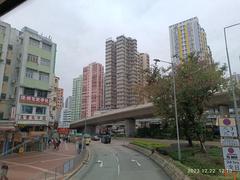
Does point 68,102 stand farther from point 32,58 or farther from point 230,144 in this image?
point 230,144

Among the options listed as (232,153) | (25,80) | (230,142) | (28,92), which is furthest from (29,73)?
(232,153)

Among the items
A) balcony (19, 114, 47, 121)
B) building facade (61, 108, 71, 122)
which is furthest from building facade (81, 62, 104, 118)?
balcony (19, 114, 47, 121)

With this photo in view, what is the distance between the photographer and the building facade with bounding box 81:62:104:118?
394ft

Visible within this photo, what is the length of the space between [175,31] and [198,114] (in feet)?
226

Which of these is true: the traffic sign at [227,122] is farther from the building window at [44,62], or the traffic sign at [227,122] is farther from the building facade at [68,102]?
the building facade at [68,102]

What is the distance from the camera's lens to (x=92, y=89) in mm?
121688

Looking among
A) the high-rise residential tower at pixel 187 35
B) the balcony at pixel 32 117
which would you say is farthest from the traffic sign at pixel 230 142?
the high-rise residential tower at pixel 187 35

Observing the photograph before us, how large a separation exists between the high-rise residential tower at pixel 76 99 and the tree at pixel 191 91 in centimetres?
10000

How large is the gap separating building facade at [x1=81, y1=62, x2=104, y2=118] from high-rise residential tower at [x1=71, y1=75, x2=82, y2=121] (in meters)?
4.36

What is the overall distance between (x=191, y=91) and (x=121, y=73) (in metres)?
93.8

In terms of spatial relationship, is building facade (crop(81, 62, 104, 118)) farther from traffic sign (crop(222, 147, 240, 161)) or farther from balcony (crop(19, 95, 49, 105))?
traffic sign (crop(222, 147, 240, 161))

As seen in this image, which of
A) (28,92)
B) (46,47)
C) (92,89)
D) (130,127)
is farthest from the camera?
(92,89)

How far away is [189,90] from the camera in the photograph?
79.2 ft

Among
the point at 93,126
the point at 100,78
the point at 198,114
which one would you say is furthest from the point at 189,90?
the point at 100,78
